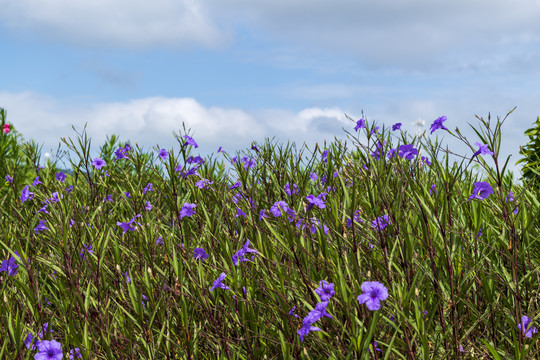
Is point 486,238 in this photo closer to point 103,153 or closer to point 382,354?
point 382,354

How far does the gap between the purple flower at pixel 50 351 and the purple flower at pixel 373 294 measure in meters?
1.38

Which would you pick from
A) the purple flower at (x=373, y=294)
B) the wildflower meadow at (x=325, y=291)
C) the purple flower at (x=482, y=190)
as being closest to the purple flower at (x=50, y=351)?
the wildflower meadow at (x=325, y=291)

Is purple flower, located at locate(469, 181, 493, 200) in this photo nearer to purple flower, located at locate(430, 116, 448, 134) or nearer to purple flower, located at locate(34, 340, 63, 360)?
purple flower, located at locate(430, 116, 448, 134)

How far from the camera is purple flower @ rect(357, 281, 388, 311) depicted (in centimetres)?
175

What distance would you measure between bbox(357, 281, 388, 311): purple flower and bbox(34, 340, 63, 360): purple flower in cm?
138

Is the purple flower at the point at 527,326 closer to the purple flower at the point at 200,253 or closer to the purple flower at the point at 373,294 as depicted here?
the purple flower at the point at 373,294

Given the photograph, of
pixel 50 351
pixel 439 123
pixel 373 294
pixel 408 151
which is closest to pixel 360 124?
pixel 408 151

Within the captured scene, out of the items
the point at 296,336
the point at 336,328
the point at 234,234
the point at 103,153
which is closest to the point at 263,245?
the point at 296,336

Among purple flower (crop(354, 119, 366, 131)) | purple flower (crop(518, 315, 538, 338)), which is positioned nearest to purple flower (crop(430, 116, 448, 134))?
purple flower (crop(354, 119, 366, 131))

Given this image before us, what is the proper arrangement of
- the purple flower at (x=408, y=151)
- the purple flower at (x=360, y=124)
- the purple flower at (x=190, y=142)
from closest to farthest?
the purple flower at (x=408, y=151) < the purple flower at (x=190, y=142) < the purple flower at (x=360, y=124)

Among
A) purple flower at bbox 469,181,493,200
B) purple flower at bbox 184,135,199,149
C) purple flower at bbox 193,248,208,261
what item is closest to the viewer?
purple flower at bbox 469,181,493,200

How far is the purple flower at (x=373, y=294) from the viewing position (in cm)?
175

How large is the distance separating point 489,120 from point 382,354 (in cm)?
131

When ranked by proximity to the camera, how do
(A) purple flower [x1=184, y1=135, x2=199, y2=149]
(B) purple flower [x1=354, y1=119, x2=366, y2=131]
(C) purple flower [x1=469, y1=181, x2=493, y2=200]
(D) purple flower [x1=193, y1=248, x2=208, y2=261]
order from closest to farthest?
(C) purple flower [x1=469, y1=181, x2=493, y2=200]
(D) purple flower [x1=193, y1=248, x2=208, y2=261]
(A) purple flower [x1=184, y1=135, x2=199, y2=149]
(B) purple flower [x1=354, y1=119, x2=366, y2=131]
